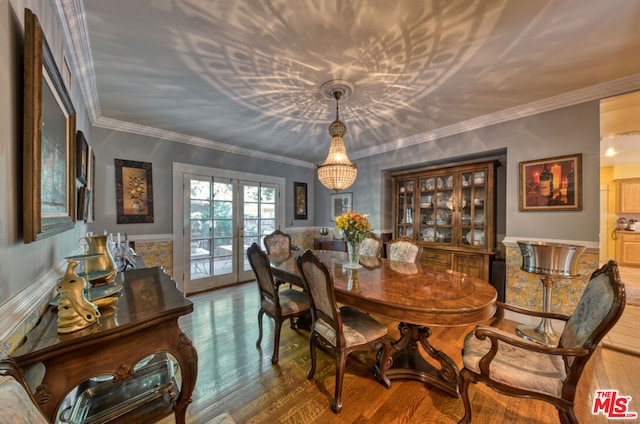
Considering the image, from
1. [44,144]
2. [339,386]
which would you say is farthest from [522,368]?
[44,144]

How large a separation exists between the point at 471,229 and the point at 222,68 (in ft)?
11.8

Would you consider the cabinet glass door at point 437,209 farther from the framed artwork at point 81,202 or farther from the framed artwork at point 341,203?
the framed artwork at point 81,202

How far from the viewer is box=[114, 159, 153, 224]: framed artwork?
10.6 feet

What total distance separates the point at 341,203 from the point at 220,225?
7.79 feet

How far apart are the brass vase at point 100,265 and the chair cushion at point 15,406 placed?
2.44 ft

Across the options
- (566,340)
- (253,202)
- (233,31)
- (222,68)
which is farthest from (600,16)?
(253,202)

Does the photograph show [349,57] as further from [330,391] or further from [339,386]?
[330,391]

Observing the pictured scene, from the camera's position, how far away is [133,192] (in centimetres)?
333

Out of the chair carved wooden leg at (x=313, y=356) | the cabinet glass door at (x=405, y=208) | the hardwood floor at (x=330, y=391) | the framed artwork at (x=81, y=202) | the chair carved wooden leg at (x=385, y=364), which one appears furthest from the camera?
the cabinet glass door at (x=405, y=208)

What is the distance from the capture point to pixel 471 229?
11.2 ft

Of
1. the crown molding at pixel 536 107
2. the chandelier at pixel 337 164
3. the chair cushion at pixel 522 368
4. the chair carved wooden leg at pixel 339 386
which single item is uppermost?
the crown molding at pixel 536 107

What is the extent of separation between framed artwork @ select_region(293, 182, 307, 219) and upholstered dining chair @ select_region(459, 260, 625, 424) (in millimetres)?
4122

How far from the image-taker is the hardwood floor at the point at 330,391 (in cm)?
153

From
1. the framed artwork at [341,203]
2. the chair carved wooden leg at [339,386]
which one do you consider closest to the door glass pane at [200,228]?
the framed artwork at [341,203]
